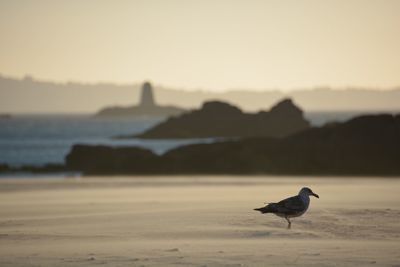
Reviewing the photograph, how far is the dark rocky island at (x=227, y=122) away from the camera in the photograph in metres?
111

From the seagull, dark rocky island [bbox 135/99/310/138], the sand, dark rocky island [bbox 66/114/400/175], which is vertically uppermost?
dark rocky island [bbox 135/99/310/138]

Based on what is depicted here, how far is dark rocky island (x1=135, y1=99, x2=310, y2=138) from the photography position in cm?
11130

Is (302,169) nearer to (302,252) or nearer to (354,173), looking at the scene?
(354,173)

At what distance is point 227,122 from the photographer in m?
130

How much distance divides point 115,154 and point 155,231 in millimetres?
35690

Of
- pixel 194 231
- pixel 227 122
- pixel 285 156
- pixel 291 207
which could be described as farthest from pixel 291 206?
pixel 227 122

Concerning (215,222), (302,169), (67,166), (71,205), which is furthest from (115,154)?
(215,222)

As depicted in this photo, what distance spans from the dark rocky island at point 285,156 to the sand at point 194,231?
68.9ft

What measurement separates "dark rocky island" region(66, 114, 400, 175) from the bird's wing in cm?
2770

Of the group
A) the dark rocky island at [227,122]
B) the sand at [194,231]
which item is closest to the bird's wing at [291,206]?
the sand at [194,231]

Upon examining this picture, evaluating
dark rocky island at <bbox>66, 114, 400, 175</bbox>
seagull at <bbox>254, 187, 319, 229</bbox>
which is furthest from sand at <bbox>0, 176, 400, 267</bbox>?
dark rocky island at <bbox>66, 114, 400, 175</bbox>

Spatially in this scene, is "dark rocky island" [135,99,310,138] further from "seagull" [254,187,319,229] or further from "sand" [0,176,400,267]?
"seagull" [254,187,319,229]

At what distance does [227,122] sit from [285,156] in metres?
82.5

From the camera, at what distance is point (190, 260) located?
11.5 meters
